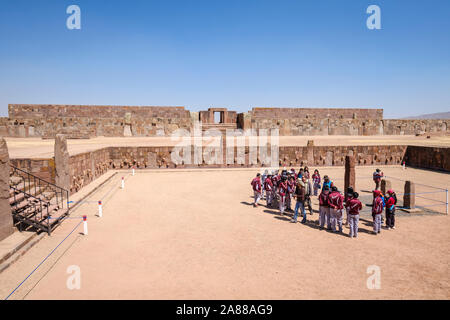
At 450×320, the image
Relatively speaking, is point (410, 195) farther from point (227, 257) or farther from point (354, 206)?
point (227, 257)

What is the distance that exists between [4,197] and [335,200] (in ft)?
25.8

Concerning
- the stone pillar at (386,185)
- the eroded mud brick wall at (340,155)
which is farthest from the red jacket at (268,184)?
the eroded mud brick wall at (340,155)

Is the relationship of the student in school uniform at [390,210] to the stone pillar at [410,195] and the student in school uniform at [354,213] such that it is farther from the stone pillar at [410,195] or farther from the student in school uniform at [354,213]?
the stone pillar at [410,195]

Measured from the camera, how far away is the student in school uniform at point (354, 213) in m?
6.63

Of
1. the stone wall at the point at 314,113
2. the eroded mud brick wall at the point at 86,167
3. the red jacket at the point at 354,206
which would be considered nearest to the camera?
the red jacket at the point at 354,206

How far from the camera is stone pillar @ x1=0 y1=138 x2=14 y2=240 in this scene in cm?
607

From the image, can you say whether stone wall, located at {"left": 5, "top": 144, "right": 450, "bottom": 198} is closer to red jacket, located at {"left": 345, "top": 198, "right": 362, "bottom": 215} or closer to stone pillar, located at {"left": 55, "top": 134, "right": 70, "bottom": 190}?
stone pillar, located at {"left": 55, "top": 134, "right": 70, "bottom": 190}

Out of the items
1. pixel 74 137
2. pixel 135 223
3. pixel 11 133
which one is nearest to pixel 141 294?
pixel 135 223

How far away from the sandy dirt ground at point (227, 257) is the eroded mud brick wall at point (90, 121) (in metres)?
20.6

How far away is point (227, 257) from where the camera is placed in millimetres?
5617

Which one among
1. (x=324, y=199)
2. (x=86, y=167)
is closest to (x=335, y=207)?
(x=324, y=199)

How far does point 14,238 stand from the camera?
6.16 metres

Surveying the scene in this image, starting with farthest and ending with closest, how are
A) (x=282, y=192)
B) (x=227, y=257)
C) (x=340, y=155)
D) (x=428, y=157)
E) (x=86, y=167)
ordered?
(x=340, y=155) < (x=428, y=157) < (x=86, y=167) < (x=282, y=192) < (x=227, y=257)

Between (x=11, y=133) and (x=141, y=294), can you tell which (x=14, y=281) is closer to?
(x=141, y=294)
